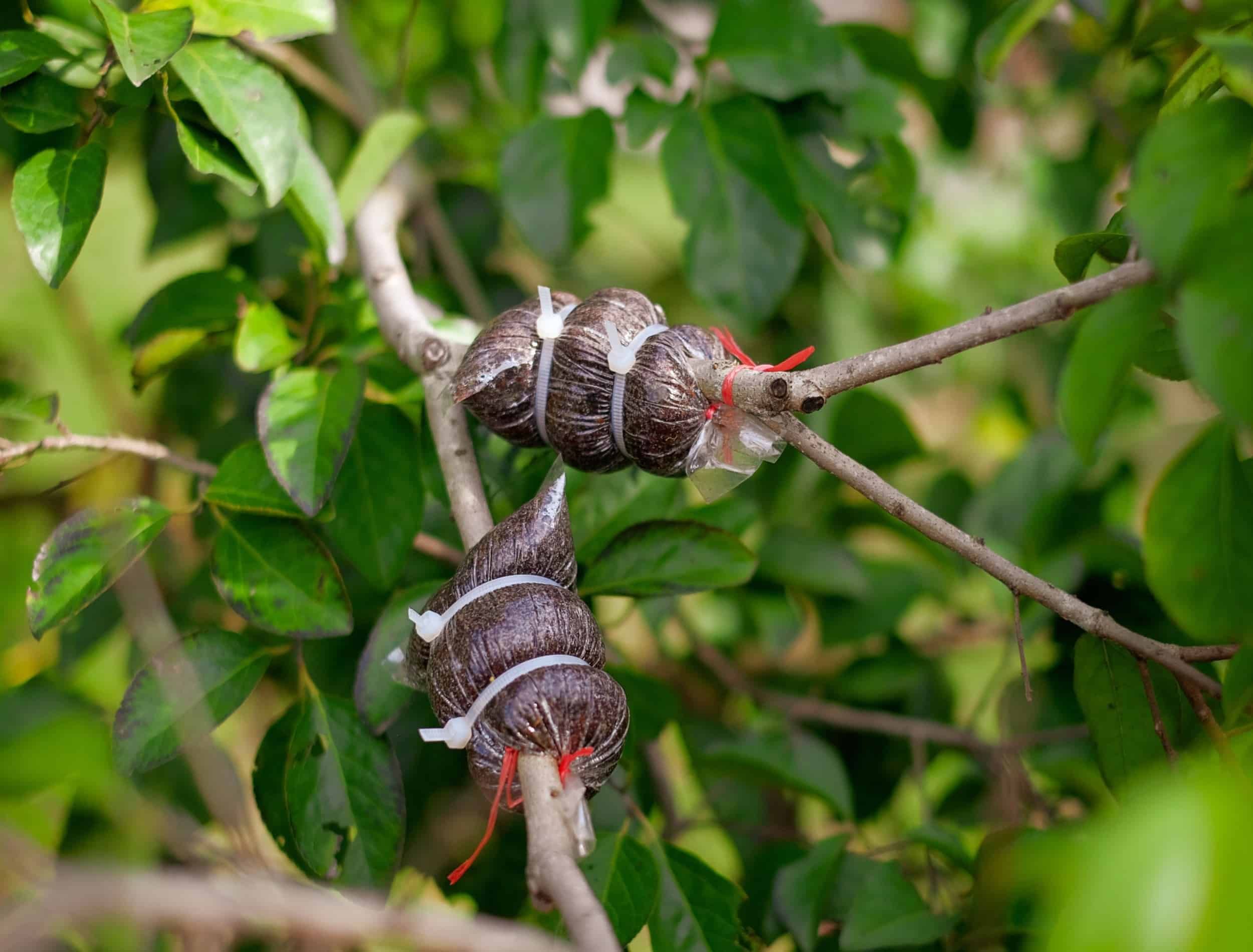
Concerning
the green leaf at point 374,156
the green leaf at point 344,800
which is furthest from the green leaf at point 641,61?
the green leaf at point 344,800

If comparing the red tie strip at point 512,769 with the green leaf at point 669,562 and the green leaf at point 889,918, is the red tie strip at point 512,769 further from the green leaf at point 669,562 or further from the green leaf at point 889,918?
the green leaf at point 889,918

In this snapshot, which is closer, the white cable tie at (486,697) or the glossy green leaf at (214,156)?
the white cable tie at (486,697)

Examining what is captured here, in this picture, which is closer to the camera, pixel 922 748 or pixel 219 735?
pixel 922 748

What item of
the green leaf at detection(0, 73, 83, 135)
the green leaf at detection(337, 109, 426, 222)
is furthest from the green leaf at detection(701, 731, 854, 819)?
the green leaf at detection(0, 73, 83, 135)

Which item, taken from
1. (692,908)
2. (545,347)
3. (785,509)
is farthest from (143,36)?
(785,509)

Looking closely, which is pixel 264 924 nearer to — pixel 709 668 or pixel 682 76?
pixel 709 668

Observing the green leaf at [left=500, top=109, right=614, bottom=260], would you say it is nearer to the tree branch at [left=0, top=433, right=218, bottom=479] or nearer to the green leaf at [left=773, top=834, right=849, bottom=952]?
the tree branch at [left=0, top=433, right=218, bottom=479]

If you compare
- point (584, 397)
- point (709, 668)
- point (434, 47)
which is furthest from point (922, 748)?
point (434, 47)
